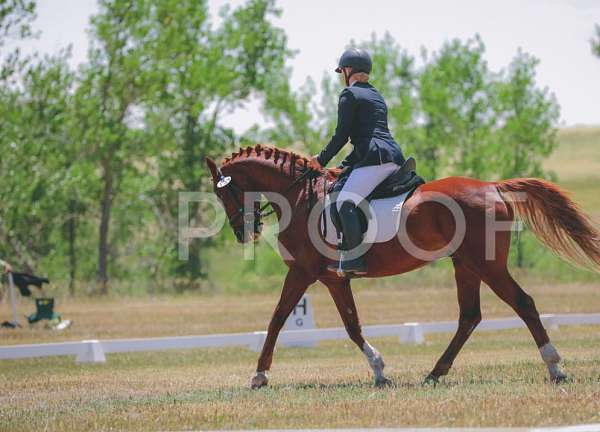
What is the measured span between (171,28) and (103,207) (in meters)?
7.61

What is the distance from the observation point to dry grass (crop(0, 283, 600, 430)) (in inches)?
295

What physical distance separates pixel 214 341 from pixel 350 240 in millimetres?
6532

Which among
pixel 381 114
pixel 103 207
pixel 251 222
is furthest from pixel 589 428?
pixel 103 207

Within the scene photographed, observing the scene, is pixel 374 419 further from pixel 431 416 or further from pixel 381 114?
pixel 381 114

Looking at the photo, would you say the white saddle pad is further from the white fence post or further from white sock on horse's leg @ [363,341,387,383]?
the white fence post

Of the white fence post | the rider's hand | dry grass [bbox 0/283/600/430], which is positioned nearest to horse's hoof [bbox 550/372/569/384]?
dry grass [bbox 0/283/600/430]

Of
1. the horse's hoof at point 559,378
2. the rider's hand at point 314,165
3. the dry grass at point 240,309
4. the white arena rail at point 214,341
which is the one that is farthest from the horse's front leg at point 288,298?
the dry grass at point 240,309

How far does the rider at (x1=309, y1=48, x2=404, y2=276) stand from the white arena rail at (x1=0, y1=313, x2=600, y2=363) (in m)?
6.29

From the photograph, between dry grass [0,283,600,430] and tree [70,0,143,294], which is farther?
tree [70,0,143,294]

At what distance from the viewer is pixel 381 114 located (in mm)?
9680

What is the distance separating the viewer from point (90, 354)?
1510cm

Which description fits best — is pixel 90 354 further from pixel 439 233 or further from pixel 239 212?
pixel 439 233

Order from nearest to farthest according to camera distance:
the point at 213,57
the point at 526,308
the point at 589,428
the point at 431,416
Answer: the point at 589,428
the point at 431,416
the point at 526,308
the point at 213,57

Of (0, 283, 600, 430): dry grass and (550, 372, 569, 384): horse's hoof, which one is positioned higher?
(550, 372, 569, 384): horse's hoof
